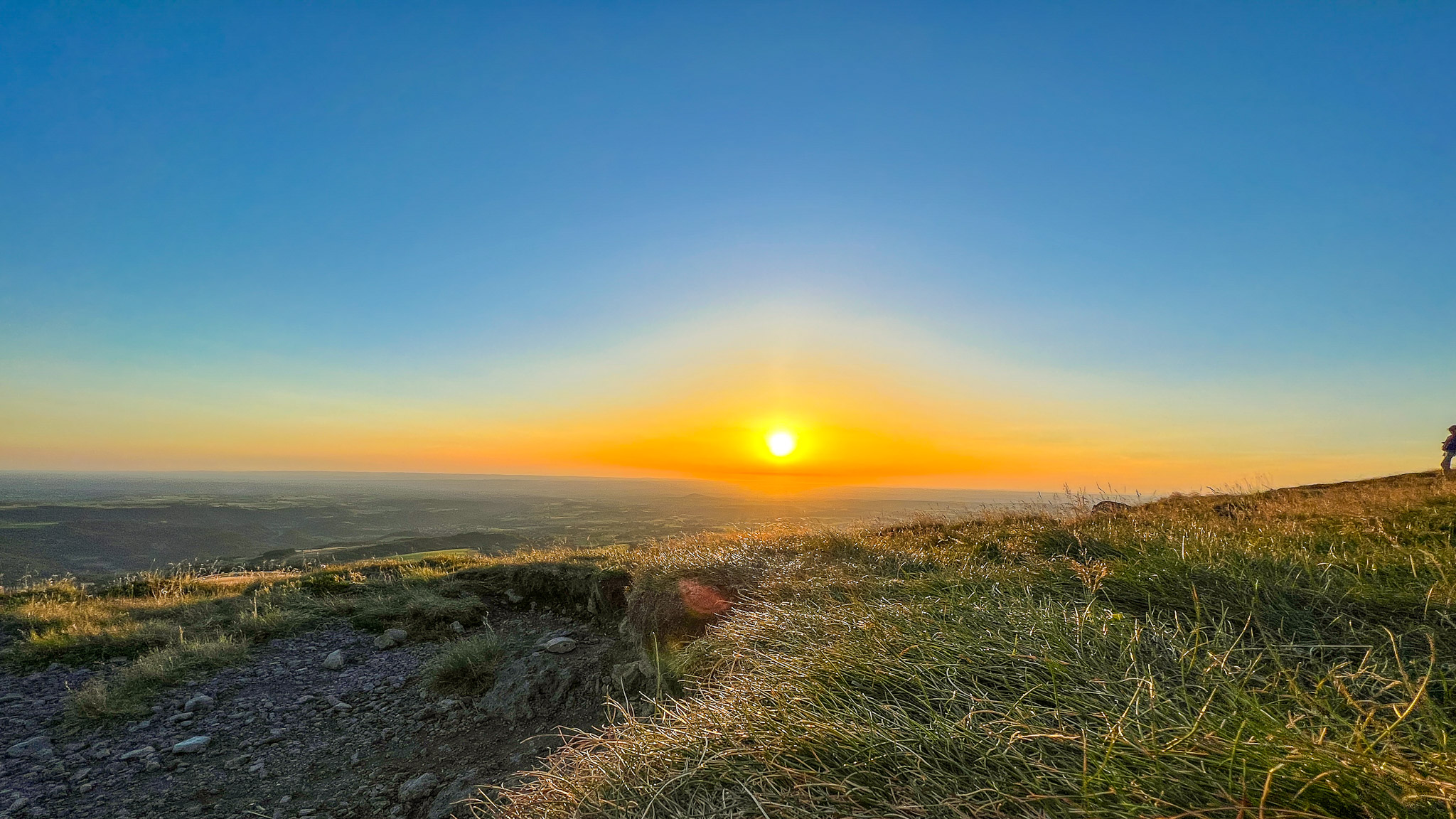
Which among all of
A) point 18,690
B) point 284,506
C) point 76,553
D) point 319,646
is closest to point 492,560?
point 319,646

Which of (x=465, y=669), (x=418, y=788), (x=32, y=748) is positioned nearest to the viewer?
(x=418, y=788)

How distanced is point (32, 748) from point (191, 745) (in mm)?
1529

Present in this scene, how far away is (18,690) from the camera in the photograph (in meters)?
7.26

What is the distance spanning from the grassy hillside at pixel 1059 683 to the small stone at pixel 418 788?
2400mm

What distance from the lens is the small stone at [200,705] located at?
7012 millimetres

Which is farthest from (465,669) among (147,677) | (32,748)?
(32,748)

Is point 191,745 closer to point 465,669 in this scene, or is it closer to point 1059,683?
point 465,669

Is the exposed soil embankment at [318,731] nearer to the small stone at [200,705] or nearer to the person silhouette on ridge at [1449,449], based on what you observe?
the small stone at [200,705]

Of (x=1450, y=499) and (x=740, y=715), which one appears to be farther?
(x=1450, y=499)

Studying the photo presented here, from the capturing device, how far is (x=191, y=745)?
6242 millimetres

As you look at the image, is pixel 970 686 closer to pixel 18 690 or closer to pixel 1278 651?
pixel 1278 651

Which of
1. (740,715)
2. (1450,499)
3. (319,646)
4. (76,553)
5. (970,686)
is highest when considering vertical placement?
(1450,499)

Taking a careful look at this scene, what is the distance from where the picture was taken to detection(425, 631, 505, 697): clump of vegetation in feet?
24.7

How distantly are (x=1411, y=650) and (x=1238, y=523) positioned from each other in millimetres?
5055
